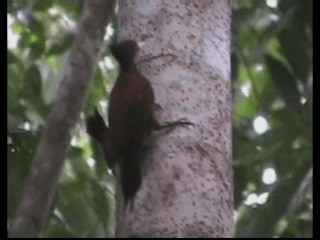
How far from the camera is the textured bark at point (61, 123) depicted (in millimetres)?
1323

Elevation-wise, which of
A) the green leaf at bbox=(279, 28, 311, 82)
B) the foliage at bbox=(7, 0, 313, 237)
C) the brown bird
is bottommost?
the foliage at bbox=(7, 0, 313, 237)

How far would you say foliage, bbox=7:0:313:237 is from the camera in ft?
6.13

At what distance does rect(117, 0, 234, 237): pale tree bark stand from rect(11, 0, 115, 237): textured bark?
15 cm

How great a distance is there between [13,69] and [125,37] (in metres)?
0.90

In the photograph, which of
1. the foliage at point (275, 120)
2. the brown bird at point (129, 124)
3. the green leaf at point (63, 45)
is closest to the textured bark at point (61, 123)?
the brown bird at point (129, 124)

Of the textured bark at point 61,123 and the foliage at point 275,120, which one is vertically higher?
the textured bark at point 61,123

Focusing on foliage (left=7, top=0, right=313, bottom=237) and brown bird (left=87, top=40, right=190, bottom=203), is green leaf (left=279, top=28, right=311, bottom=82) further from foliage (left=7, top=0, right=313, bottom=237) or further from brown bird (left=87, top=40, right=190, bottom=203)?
brown bird (left=87, top=40, right=190, bottom=203)

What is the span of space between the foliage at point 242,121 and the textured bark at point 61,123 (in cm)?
24

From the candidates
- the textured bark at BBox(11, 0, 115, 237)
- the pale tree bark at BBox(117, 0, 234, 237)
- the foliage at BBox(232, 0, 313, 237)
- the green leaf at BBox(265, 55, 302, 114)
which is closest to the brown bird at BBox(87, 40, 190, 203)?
the pale tree bark at BBox(117, 0, 234, 237)

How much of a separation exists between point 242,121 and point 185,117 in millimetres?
1119

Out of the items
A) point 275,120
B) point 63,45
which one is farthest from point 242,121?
point 63,45

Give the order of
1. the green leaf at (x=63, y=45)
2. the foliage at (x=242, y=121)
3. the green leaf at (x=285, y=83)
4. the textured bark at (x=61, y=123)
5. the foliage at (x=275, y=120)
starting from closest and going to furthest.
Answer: the textured bark at (x=61, y=123), the foliage at (x=275, y=120), the foliage at (x=242, y=121), the green leaf at (x=285, y=83), the green leaf at (x=63, y=45)

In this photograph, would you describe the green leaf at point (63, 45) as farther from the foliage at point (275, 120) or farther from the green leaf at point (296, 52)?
the green leaf at point (296, 52)
